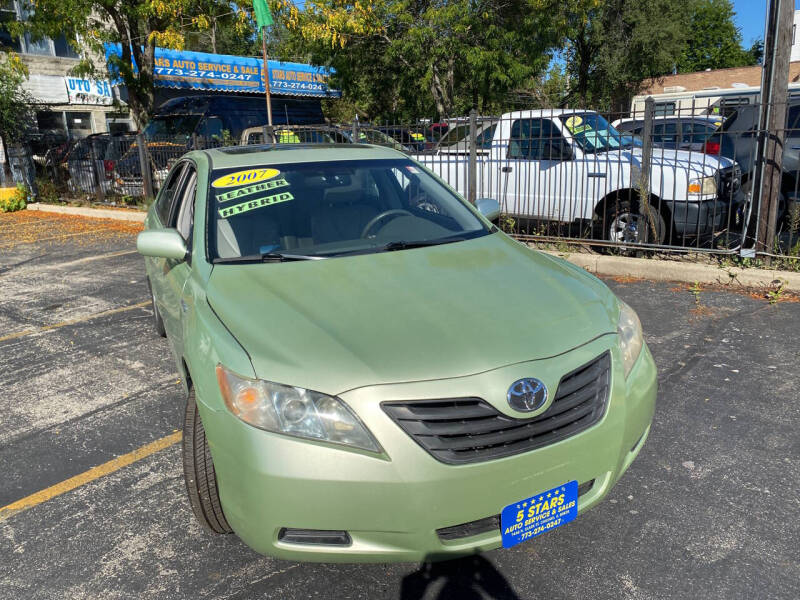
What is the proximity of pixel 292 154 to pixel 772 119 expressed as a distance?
5.15 metres

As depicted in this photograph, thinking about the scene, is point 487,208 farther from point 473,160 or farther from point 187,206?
point 473,160

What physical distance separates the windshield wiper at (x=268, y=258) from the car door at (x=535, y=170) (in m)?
5.48

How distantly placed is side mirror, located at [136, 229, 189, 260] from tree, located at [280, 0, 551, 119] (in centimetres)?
1447

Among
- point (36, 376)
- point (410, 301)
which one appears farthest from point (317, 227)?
point (36, 376)

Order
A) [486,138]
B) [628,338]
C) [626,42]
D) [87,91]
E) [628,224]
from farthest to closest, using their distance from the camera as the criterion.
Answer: [626,42] < [87,91] < [486,138] < [628,224] < [628,338]

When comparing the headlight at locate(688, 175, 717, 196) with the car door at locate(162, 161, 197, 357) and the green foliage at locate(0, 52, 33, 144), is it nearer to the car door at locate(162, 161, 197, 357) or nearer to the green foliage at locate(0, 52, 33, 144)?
the car door at locate(162, 161, 197, 357)

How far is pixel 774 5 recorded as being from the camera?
6.33 m

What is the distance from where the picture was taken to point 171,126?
49.0ft

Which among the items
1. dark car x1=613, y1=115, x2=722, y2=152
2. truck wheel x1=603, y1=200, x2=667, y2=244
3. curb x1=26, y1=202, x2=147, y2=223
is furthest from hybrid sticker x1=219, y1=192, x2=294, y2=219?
curb x1=26, y1=202, x2=147, y2=223

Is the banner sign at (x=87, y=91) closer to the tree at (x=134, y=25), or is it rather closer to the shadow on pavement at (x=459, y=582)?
the tree at (x=134, y=25)

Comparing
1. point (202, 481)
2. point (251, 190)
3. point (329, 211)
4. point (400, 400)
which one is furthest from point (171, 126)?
point (400, 400)

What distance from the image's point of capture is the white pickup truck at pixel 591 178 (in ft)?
23.6

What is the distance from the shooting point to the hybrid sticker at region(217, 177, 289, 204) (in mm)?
3385

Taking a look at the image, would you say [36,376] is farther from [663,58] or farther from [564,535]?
[663,58]
